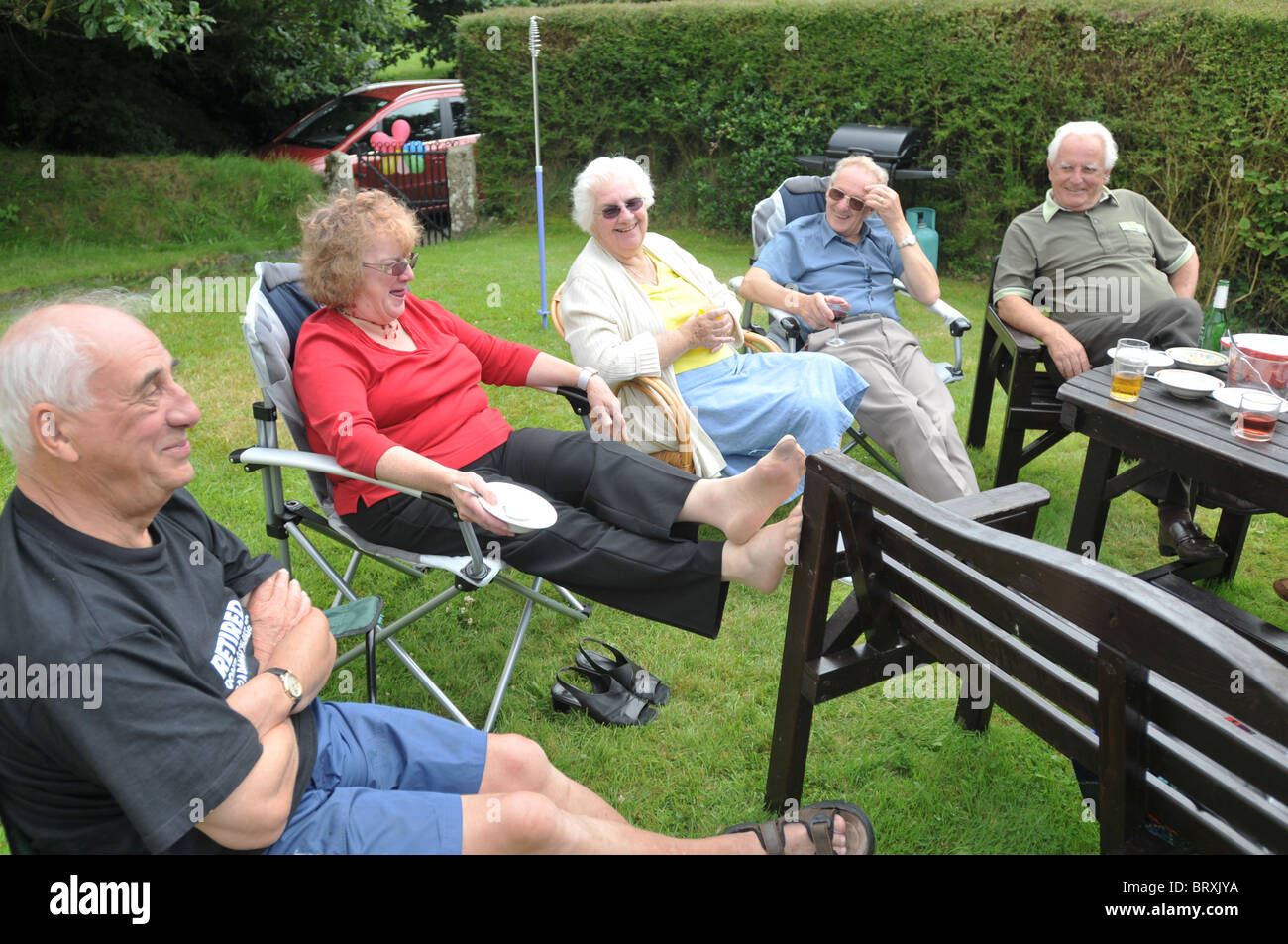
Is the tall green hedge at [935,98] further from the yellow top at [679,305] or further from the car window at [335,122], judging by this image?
the yellow top at [679,305]

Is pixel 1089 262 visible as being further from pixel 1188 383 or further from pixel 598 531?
pixel 598 531

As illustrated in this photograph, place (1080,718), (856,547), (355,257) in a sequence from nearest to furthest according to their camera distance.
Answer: (1080,718), (856,547), (355,257)

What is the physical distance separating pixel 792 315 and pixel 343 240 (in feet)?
7.16

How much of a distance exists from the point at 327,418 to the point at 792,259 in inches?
98.2

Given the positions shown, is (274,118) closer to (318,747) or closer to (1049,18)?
(1049,18)

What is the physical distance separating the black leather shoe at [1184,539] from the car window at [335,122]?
9.29 m

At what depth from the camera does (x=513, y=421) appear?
5023mm

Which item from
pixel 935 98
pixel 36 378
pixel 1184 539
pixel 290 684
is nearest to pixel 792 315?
pixel 1184 539

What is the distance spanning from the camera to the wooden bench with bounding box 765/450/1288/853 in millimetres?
1330

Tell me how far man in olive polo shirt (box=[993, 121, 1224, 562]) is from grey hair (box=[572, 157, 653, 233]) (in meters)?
1.81

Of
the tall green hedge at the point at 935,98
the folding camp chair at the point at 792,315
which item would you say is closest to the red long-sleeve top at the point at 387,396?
the folding camp chair at the point at 792,315

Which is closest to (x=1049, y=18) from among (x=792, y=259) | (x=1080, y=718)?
(x=792, y=259)

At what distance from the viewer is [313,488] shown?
2922 millimetres
